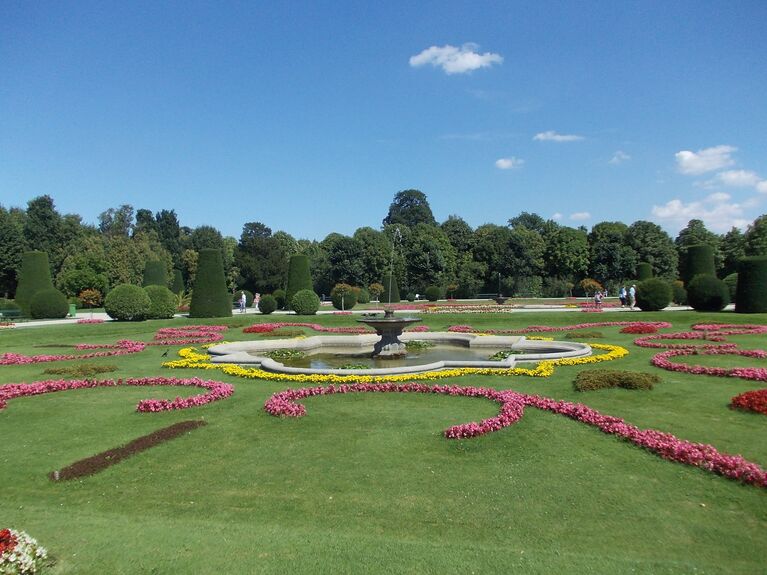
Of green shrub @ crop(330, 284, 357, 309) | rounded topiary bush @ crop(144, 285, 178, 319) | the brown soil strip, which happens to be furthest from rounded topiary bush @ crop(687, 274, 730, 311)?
rounded topiary bush @ crop(144, 285, 178, 319)

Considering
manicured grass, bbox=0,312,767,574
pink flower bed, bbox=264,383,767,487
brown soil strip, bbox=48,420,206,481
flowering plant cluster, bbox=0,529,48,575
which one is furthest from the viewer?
brown soil strip, bbox=48,420,206,481

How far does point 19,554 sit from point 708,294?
2998 centimetres

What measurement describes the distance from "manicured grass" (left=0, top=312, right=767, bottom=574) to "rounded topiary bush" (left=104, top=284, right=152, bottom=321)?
18875mm

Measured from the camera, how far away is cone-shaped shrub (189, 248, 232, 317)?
2942cm

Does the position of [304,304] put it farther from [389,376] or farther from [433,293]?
[433,293]

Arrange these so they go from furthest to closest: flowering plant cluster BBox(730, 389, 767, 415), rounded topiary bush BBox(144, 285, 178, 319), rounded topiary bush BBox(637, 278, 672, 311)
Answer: rounded topiary bush BBox(144, 285, 178, 319) → rounded topiary bush BBox(637, 278, 672, 311) → flowering plant cluster BBox(730, 389, 767, 415)

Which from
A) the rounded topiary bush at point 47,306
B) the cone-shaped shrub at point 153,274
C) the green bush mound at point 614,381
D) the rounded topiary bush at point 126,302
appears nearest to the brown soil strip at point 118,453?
the green bush mound at point 614,381

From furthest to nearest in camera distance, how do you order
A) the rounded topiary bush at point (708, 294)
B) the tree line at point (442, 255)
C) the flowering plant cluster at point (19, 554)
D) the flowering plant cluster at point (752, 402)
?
1. the tree line at point (442, 255)
2. the rounded topiary bush at point (708, 294)
3. the flowering plant cluster at point (752, 402)
4. the flowering plant cluster at point (19, 554)

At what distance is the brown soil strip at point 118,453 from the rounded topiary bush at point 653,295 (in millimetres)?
25774

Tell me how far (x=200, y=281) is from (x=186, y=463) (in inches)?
960

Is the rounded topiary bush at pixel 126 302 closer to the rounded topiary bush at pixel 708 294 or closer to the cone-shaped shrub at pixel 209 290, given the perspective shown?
the cone-shaped shrub at pixel 209 290

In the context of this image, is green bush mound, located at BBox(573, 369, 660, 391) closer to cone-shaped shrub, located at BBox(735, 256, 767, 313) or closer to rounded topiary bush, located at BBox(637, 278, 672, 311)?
cone-shaped shrub, located at BBox(735, 256, 767, 313)

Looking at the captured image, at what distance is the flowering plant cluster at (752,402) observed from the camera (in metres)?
8.03

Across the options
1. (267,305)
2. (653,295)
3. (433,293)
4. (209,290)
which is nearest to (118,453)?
(209,290)
